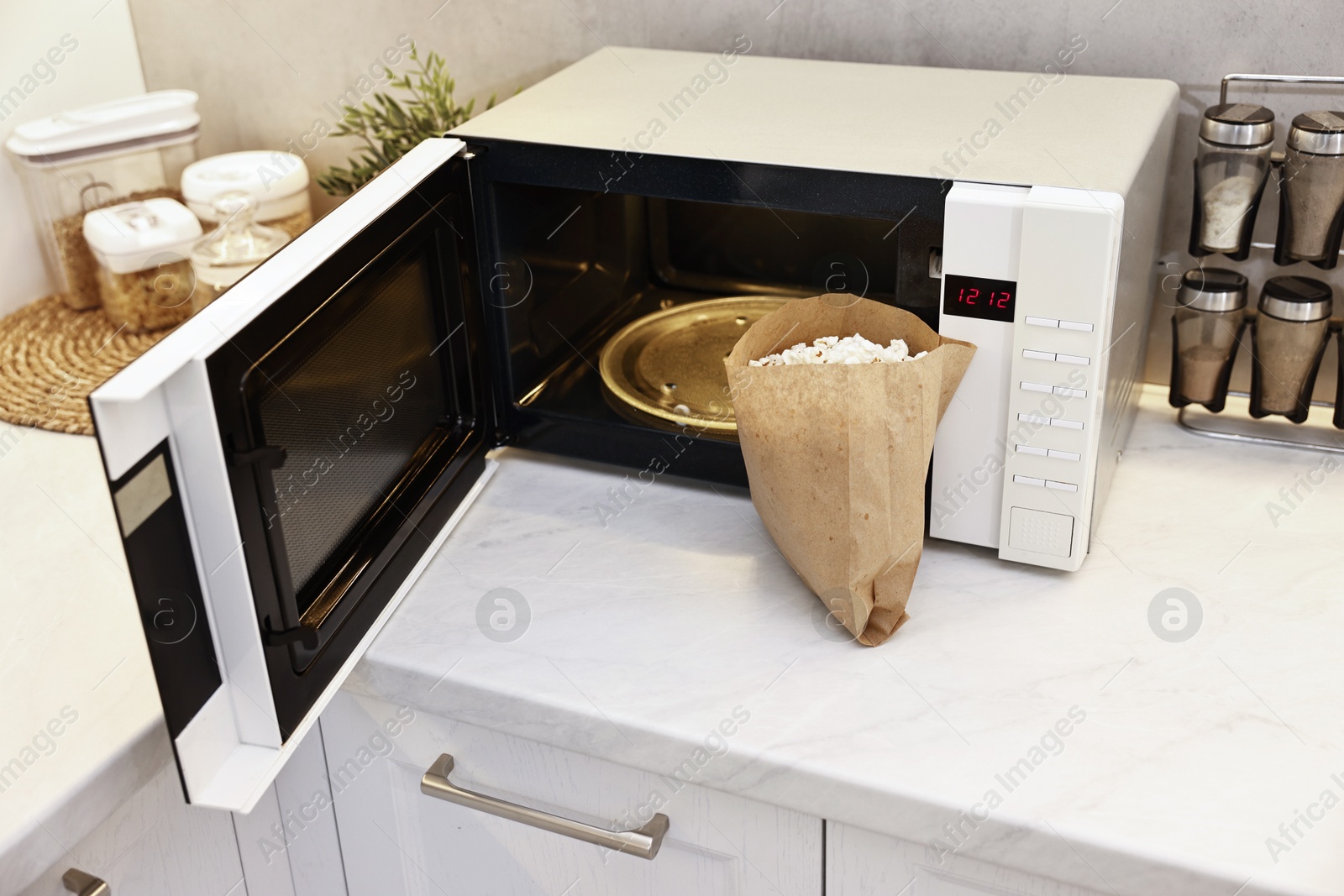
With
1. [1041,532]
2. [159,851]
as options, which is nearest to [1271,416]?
[1041,532]

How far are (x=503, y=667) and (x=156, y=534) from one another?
0.29m

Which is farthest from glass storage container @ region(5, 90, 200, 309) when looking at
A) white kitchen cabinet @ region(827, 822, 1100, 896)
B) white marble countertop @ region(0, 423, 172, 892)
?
white kitchen cabinet @ region(827, 822, 1100, 896)

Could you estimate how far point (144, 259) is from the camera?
1283 mm

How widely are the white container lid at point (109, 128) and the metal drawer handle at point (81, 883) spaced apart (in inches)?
32.6

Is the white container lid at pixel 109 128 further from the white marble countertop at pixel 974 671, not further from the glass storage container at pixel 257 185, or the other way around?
the white marble countertop at pixel 974 671

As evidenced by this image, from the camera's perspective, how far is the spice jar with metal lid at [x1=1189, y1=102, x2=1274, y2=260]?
3.19ft

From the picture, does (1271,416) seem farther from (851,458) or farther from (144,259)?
(144,259)

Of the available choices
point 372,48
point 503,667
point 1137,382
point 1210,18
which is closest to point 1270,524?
point 1137,382

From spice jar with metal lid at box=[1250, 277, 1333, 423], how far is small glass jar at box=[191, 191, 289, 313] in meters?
0.97

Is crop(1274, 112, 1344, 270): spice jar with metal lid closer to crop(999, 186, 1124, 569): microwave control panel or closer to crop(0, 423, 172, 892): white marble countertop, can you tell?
crop(999, 186, 1124, 569): microwave control panel

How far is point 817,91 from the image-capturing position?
1.03 meters

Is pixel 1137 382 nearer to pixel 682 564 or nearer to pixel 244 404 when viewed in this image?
pixel 682 564

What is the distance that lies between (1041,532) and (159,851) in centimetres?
67

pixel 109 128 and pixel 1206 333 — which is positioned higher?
pixel 109 128
